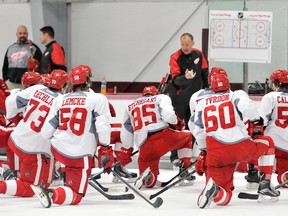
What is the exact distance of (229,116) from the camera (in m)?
6.43

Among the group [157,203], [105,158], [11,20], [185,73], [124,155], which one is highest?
[11,20]

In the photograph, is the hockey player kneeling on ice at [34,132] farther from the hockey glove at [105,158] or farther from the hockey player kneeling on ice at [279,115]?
the hockey player kneeling on ice at [279,115]

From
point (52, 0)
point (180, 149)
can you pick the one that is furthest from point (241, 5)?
point (180, 149)

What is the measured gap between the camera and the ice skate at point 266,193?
6.48 m

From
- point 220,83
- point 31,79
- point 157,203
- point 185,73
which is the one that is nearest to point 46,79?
point 31,79

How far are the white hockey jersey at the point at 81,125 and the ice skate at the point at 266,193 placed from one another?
3.85 ft

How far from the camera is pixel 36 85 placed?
23.2 ft

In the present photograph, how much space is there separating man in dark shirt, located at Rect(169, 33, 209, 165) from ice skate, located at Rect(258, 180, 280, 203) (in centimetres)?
269

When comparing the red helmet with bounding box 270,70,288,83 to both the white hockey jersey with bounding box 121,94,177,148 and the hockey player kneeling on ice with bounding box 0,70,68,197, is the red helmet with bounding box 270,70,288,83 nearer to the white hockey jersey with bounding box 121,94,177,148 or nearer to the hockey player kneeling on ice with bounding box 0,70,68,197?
the white hockey jersey with bounding box 121,94,177,148

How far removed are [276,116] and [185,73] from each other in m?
1.77

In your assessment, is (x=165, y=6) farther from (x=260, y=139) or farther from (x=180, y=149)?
(x=260, y=139)

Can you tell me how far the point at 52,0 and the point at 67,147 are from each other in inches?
243

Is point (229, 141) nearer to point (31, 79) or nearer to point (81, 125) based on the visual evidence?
point (81, 125)

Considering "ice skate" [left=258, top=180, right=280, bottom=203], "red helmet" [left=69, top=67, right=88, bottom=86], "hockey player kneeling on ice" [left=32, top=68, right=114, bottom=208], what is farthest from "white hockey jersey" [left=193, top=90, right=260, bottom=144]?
"red helmet" [left=69, top=67, right=88, bottom=86]
